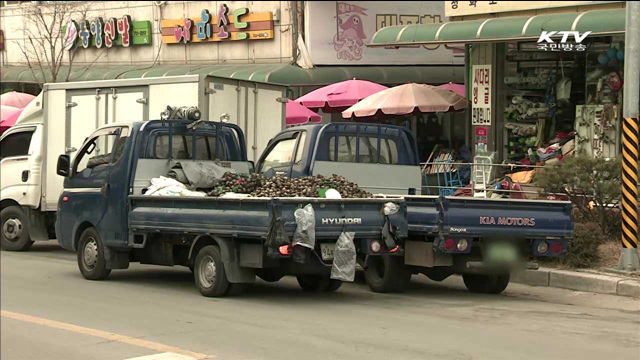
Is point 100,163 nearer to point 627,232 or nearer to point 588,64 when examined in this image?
point 627,232

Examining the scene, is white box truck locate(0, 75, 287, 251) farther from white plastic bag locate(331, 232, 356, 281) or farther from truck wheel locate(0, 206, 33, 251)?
white plastic bag locate(331, 232, 356, 281)

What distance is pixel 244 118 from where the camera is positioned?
1560 centimetres

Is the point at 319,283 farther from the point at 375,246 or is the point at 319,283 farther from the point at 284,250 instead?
the point at 284,250

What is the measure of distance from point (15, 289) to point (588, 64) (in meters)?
12.6

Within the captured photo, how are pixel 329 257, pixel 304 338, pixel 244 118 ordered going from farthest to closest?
1. pixel 244 118
2. pixel 329 257
3. pixel 304 338

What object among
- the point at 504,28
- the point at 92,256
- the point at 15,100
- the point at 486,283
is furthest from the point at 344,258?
the point at 15,100

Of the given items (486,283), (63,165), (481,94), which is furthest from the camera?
(481,94)

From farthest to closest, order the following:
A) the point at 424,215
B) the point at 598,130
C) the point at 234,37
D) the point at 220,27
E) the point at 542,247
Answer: the point at 220,27 < the point at 234,37 < the point at 598,130 < the point at 542,247 < the point at 424,215

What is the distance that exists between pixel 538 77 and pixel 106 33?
687 inches

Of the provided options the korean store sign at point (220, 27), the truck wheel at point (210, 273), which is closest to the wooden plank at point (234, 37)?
the korean store sign at point (220, 27)

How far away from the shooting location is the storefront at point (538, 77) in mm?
17797

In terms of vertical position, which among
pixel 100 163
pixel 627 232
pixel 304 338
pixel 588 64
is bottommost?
pixel 304 338

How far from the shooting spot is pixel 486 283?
41.6 feet

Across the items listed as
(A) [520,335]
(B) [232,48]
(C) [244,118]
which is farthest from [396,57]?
(A) [520,335]
